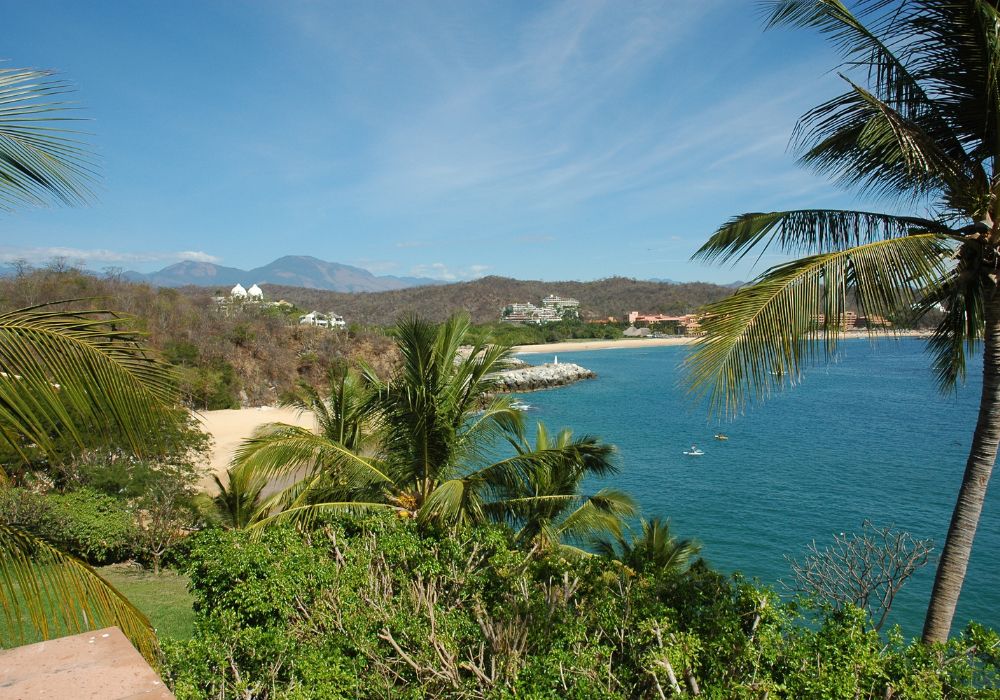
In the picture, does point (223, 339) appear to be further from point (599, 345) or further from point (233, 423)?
point (599, 345)

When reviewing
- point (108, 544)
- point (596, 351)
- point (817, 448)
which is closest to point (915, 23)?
point (108, 544)

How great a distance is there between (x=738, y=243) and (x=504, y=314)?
4040 inches

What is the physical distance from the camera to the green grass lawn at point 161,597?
9.31 m

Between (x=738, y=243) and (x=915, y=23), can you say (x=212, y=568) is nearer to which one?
(x=738, y=243)

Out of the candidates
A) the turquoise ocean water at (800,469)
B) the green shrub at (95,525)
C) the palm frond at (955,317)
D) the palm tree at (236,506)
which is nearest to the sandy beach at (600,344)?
the turquoise ocean water at (800,469)

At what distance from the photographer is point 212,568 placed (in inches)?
232

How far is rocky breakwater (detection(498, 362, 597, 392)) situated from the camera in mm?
53469

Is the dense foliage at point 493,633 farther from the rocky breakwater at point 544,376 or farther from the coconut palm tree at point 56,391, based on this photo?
the rocky breakwater at point 544,376

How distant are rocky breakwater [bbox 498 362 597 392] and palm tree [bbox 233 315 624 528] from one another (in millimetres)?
42471

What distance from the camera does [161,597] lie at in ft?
35.1

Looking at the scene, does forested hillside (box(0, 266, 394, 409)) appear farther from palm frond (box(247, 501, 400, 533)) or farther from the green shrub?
palm frond (box(247, 501, 400, 533))

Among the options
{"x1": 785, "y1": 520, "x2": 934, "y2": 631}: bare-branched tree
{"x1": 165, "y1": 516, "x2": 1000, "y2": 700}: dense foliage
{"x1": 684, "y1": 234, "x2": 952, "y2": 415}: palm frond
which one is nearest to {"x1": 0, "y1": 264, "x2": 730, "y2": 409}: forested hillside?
{"x1": 165, "y1": 516, "x2": 1000, "y2": 700}: dense foliage

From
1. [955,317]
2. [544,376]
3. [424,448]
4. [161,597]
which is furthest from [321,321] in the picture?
[955,317]

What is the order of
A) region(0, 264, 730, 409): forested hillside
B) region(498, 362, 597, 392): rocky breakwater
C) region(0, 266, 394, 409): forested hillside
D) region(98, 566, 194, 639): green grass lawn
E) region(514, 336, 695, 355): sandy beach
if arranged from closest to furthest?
region(98, 566, 194, 639): green grass lawn
region(0, 264, 730, 409): forested hillside
region(0, 266, 394, 409): forested hillside
region(498, 362, 597, 392): rocky breakwater
region(514, 336, 695, 355): sandy beach
